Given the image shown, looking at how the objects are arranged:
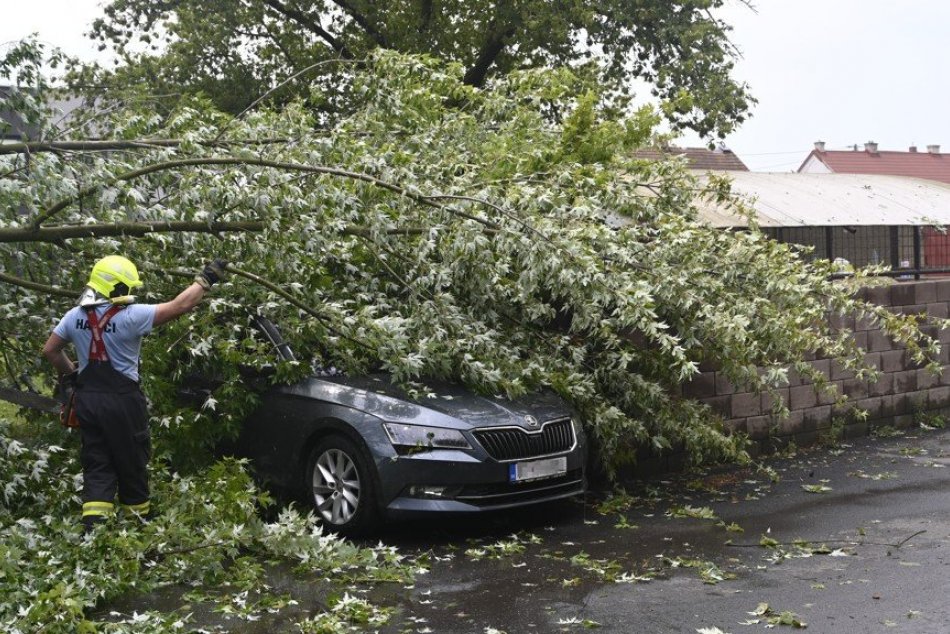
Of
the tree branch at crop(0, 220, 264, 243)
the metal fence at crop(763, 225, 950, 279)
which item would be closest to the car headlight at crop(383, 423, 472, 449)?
the tree branch at crop(0, 220, 264, 243)

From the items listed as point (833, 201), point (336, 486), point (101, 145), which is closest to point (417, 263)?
point (336, 486)

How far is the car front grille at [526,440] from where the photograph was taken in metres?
8.02

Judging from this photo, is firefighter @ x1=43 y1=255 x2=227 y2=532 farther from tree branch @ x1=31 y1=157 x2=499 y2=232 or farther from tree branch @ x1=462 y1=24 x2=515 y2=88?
tree branch @ x1=462 y1=24 x2=515 y2=88

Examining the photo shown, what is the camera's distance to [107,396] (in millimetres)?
6801

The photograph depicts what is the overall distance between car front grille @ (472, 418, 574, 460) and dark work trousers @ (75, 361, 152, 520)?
224cm

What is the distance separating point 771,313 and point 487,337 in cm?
228

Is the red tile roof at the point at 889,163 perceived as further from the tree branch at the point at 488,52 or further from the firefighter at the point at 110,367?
the firefighter at the point at 110,367

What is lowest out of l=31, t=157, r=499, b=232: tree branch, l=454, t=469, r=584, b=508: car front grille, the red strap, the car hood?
l=454, t=469, r=584, b=508: car front grille

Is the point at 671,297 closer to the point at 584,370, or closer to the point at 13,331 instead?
the point at 584,370

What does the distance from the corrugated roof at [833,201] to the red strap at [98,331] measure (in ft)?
28.0

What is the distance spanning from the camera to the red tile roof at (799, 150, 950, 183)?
63.2m

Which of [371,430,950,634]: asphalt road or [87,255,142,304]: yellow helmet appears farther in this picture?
[87,255,142,304]: yellow helmet

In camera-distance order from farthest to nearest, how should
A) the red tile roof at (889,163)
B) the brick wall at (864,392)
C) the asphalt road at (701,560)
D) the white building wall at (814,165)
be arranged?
the white building wall at (814,165), the red tile roof at (889,163), the brick wall at (864,392), the asphalt road at (701,560)

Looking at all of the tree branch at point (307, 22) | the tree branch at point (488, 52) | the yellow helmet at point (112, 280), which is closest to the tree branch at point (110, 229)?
the yellow helmet at point (112, 280)
